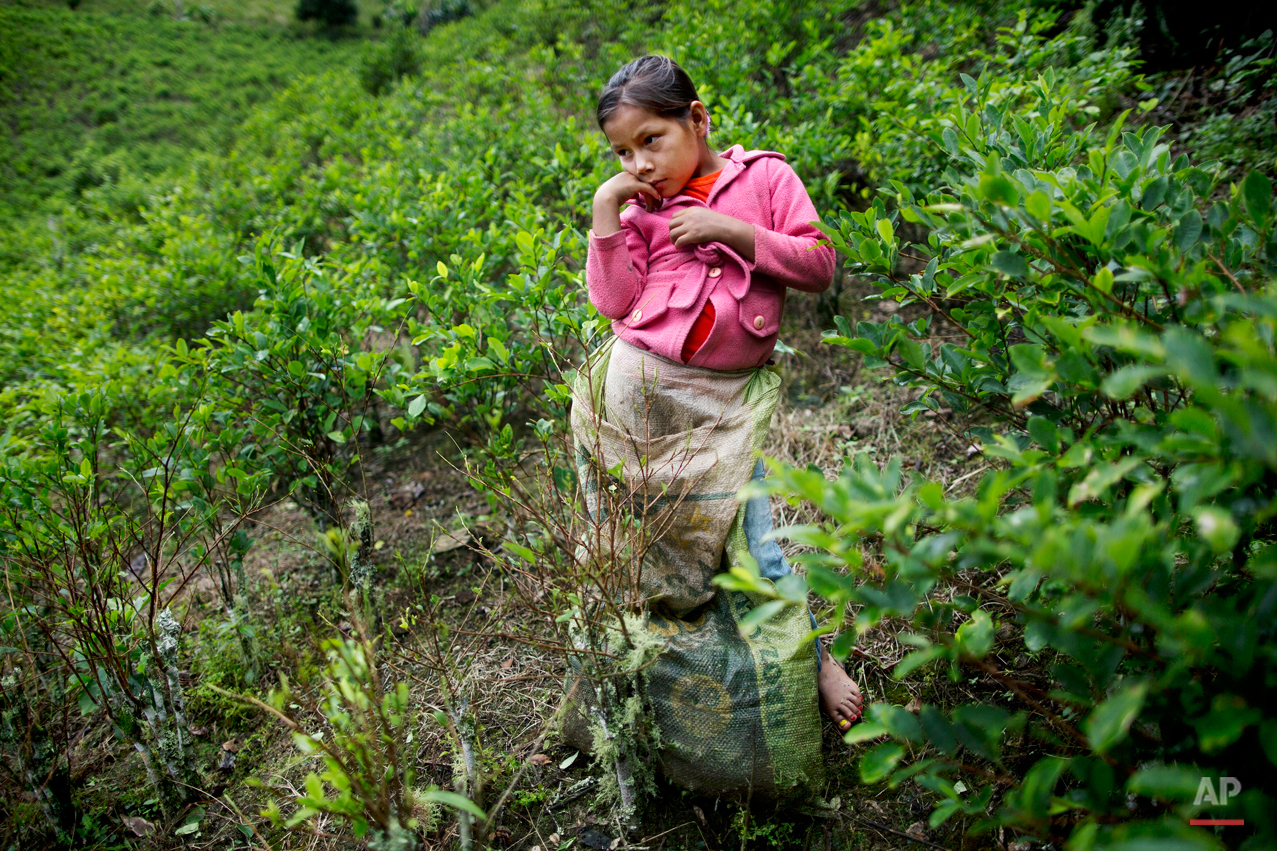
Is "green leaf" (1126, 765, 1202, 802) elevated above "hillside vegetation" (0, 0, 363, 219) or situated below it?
below

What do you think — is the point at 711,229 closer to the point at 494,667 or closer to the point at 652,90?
the point at 652,90

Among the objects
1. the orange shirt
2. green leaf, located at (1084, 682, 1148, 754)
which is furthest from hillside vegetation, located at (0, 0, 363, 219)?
green leaf, located at (1084, 682, 1148, 754)

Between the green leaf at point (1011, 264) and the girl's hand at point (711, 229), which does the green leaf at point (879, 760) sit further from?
the girl's hand at point (711, 229)

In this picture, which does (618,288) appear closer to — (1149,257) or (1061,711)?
(1149,257)

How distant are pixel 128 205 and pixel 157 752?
28.6 ft

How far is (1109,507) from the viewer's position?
44.8 inches

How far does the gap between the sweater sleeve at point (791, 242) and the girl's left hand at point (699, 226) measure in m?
0.08

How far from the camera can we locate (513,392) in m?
2.83

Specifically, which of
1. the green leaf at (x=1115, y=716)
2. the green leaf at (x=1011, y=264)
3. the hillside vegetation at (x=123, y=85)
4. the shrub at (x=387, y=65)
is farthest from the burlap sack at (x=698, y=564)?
the shrub at (x=387, y=65)

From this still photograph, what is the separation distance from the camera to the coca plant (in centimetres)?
74

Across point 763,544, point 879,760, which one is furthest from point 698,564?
point 879,760

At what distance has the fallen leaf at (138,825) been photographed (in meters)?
1.85

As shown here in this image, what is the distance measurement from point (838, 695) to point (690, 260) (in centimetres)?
129

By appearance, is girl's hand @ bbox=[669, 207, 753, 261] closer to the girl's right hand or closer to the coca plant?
the girl's right hand
